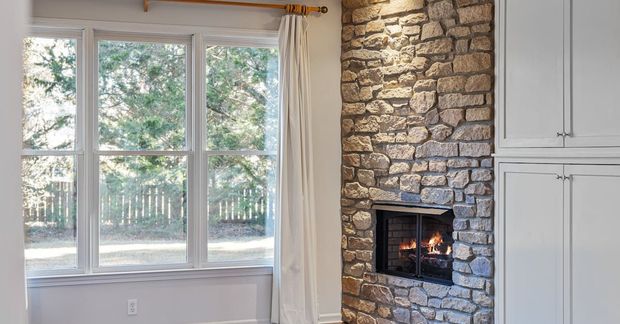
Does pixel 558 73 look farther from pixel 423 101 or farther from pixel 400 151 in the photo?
pixel 400 151

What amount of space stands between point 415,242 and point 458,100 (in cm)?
116

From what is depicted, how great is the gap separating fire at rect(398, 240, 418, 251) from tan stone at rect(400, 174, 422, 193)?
1.44ft

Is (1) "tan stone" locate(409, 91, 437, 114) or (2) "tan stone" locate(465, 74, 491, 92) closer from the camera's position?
(2) "tan stone" locate(465, 74, 491, 92)

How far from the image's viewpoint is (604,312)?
3.08 m

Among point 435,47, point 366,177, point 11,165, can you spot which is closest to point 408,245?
point 366,177

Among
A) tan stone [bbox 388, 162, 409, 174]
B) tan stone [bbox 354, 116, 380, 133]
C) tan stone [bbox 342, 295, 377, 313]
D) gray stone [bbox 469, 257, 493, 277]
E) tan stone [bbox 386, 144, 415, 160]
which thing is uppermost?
tan stone [bbox 354, 116, 380, 133]

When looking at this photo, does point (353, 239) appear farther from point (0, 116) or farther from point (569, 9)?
point (0, 116)

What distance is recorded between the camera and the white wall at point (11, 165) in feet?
1.30

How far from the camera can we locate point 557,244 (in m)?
3.37

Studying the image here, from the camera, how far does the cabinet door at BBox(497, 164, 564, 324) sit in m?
3.38

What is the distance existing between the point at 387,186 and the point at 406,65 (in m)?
0.94

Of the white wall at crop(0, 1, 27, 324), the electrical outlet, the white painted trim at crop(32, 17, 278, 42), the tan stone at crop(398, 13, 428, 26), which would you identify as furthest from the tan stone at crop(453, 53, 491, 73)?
the white wall at crop(0, 1, 27, 324)

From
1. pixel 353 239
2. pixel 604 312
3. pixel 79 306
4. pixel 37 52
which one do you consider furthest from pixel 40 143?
pixel 604 312

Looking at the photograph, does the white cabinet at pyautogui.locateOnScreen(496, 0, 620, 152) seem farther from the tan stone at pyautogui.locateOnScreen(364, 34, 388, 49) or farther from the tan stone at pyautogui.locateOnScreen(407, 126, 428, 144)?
the tan stone at pyautogui.locateOnScreen(364, 34, 388, 49)
